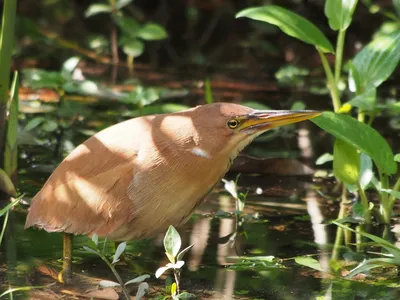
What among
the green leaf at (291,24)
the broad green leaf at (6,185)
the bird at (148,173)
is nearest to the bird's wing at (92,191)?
the bird at (148,173)

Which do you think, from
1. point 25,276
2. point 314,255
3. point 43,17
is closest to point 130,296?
point 25,276

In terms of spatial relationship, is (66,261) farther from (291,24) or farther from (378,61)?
(378,61)

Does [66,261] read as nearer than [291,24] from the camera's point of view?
Yes

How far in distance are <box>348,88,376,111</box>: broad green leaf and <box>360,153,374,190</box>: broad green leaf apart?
0.24 metres

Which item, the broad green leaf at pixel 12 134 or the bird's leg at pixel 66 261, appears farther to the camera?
the broad green leaf at pixel 12 134

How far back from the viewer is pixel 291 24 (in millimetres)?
3953

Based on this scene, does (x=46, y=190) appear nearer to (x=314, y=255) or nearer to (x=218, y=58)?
(x=314, y=255)

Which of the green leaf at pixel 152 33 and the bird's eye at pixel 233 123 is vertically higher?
the green leaf at pixel 152 33

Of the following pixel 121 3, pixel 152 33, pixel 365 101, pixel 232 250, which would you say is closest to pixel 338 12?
pixel 365 101

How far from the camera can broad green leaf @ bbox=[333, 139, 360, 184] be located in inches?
148

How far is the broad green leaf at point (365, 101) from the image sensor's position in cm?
372

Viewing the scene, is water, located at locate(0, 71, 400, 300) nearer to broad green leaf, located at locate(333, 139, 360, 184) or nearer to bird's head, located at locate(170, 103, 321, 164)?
broad green leaf, located at locate(333, 139, 360, 184)

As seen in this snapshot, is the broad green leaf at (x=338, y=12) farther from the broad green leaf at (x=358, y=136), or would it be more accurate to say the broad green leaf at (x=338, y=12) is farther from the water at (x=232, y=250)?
the water at (x=232, y=250)

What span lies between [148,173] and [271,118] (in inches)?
20.2
